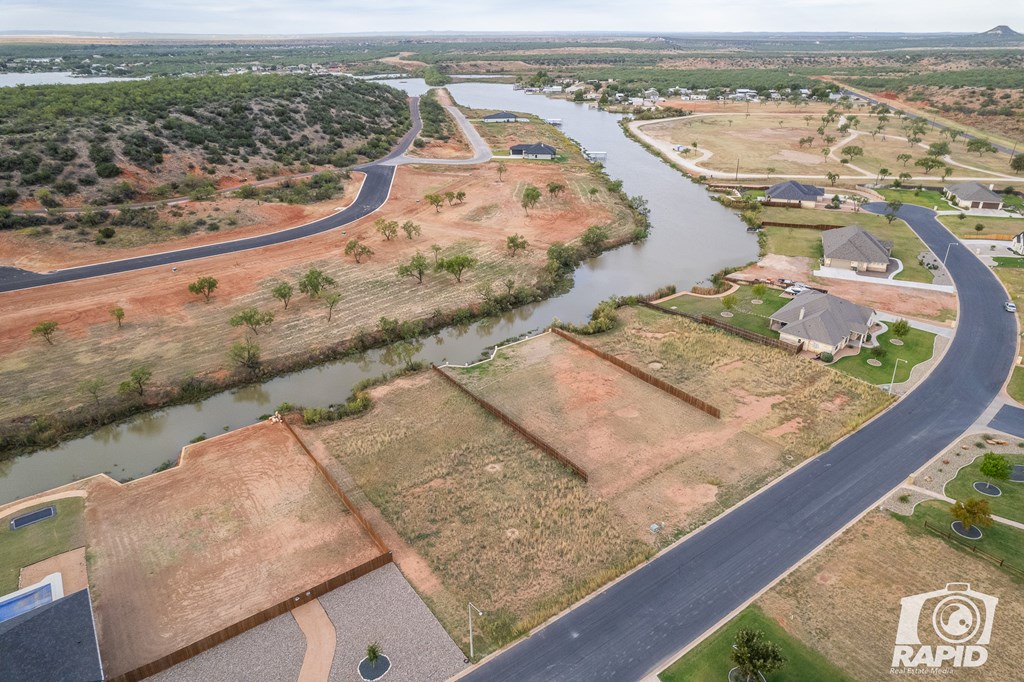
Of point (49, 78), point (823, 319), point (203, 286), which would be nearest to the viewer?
point (823, 319)

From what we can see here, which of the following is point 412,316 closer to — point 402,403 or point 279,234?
point 402,403

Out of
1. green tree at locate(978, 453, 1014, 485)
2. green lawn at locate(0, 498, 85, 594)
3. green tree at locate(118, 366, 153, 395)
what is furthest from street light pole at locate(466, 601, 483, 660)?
green tree at locate(118, 366, 153, 395)

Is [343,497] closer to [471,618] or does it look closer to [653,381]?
[471,618]

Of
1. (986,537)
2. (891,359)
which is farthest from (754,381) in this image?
(986,537)

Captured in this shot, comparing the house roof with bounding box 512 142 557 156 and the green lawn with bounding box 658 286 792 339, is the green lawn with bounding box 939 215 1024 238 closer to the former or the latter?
the green lawn with bounding box 658 286 792 339

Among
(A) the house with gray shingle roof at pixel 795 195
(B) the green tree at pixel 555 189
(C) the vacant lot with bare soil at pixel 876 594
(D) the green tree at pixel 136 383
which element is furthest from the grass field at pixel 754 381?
(A) the house with gray shingle roof at pixel 795 195

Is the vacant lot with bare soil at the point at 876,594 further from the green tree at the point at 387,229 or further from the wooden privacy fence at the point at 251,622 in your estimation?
the green tree at the point at 387,229

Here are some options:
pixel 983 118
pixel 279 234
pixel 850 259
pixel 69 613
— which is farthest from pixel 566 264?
pixel 983 118

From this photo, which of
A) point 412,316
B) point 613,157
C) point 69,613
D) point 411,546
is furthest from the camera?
point 613,157
